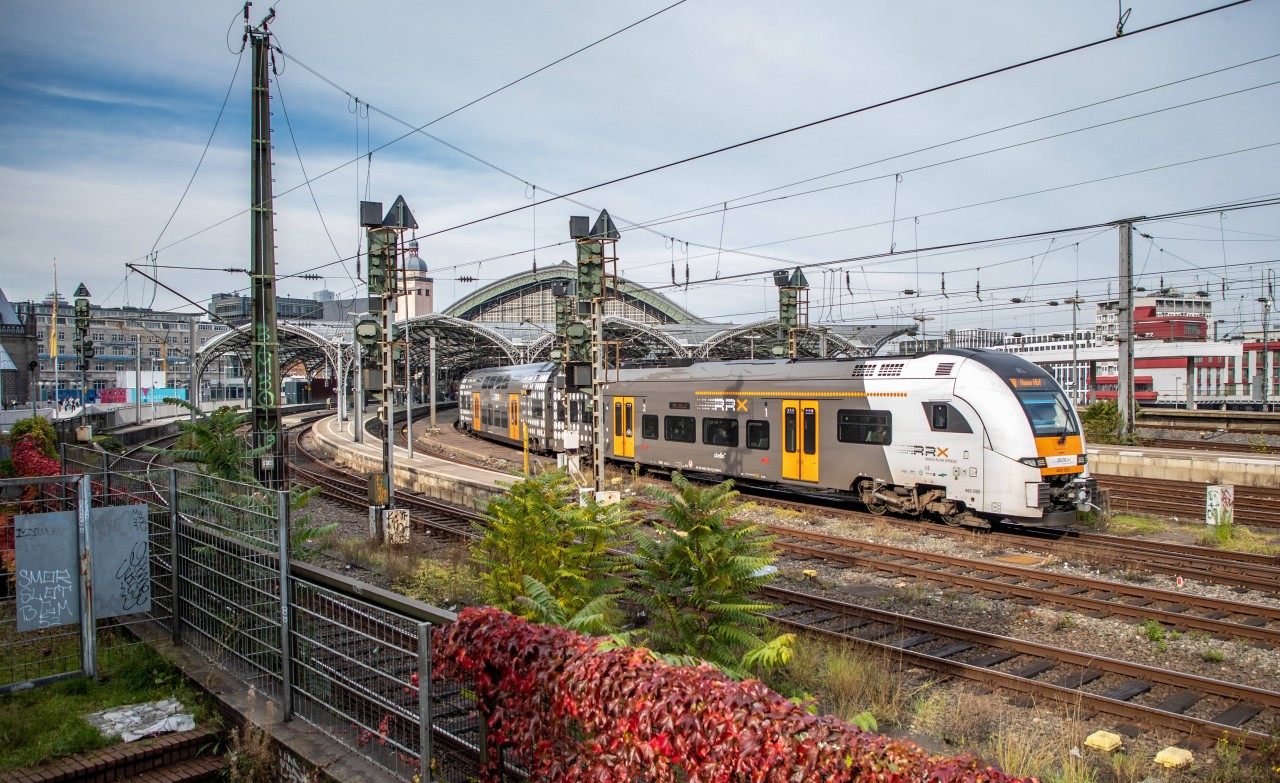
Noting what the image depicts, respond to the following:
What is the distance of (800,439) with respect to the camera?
18688mm

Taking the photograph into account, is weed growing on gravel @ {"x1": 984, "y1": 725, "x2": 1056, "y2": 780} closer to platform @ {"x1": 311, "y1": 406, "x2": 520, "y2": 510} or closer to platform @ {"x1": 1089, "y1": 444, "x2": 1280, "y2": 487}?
platform @ {"x1": 311, "y1": 406, "x2": 520, "y2": 510}

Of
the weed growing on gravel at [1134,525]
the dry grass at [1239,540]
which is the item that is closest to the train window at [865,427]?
the weed growing on gravel at [1134,525]

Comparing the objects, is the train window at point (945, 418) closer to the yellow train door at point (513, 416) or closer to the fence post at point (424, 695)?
the fence post at point (424, 695)

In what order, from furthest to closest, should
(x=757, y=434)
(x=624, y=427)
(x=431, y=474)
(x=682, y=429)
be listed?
(x=624, y=427), (x=431, y=474), (x=682, y=429), (x=757, y=434)

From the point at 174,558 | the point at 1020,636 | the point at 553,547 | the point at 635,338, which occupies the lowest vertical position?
the point at 1020,636

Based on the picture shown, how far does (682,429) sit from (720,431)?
1645 millimetres

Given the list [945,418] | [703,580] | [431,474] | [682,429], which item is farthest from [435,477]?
[703,580]

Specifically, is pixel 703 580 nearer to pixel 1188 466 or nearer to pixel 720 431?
pixel 720 431

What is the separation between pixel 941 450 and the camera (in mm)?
15828

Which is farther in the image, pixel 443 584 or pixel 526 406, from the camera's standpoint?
pixel 526 406

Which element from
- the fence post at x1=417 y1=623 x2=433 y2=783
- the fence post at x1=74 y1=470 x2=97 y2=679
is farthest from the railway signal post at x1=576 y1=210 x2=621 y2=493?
the fence post at x1=417 y1=623 x2=433 y2=783

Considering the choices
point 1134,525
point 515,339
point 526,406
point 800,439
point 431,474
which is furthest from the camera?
point 515,339

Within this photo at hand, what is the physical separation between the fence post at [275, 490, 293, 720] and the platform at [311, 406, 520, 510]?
7.86 meters

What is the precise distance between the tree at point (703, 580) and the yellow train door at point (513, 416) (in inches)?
1068
